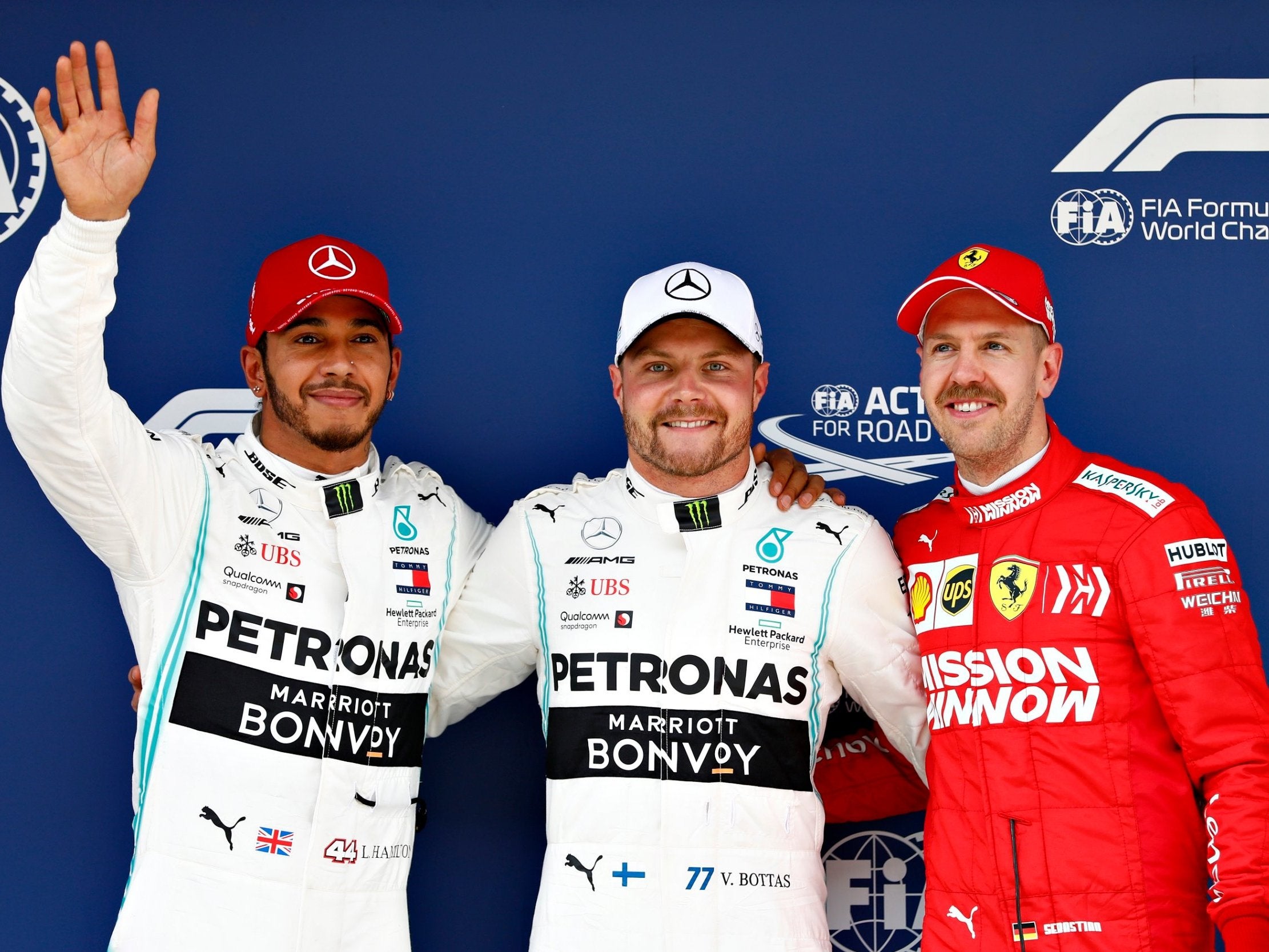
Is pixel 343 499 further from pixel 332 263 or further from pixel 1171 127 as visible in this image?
pixel 1171 127

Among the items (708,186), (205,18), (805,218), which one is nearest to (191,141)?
(205,18)

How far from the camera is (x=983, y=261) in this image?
8.01 ft

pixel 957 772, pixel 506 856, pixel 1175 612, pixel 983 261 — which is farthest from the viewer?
pixel 506 856

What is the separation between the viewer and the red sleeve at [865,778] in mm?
2727

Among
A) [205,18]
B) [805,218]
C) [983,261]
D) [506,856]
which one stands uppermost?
[205,18]

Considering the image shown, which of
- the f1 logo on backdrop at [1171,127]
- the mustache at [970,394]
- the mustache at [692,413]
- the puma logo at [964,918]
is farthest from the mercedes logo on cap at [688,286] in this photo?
the puma logo at [964,918]

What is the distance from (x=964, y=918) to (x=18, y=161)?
9.02ft

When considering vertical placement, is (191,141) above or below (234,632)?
above

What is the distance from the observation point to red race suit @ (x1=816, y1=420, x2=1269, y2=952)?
206 centimetres

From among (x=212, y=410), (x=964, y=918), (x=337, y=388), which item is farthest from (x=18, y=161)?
(x=964, y=918)

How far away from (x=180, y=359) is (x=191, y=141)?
0.54m

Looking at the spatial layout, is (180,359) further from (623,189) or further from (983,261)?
(983,261)

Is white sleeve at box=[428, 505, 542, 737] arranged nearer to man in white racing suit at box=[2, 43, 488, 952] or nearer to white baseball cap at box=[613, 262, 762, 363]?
man in white racing suit at box=[2, 43, 488, 952]

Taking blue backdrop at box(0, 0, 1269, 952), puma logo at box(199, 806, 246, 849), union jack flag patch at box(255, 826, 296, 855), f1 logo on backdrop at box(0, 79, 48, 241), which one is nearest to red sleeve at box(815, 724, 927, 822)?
blue backdrop at box(0, 0, 1269, 952)
